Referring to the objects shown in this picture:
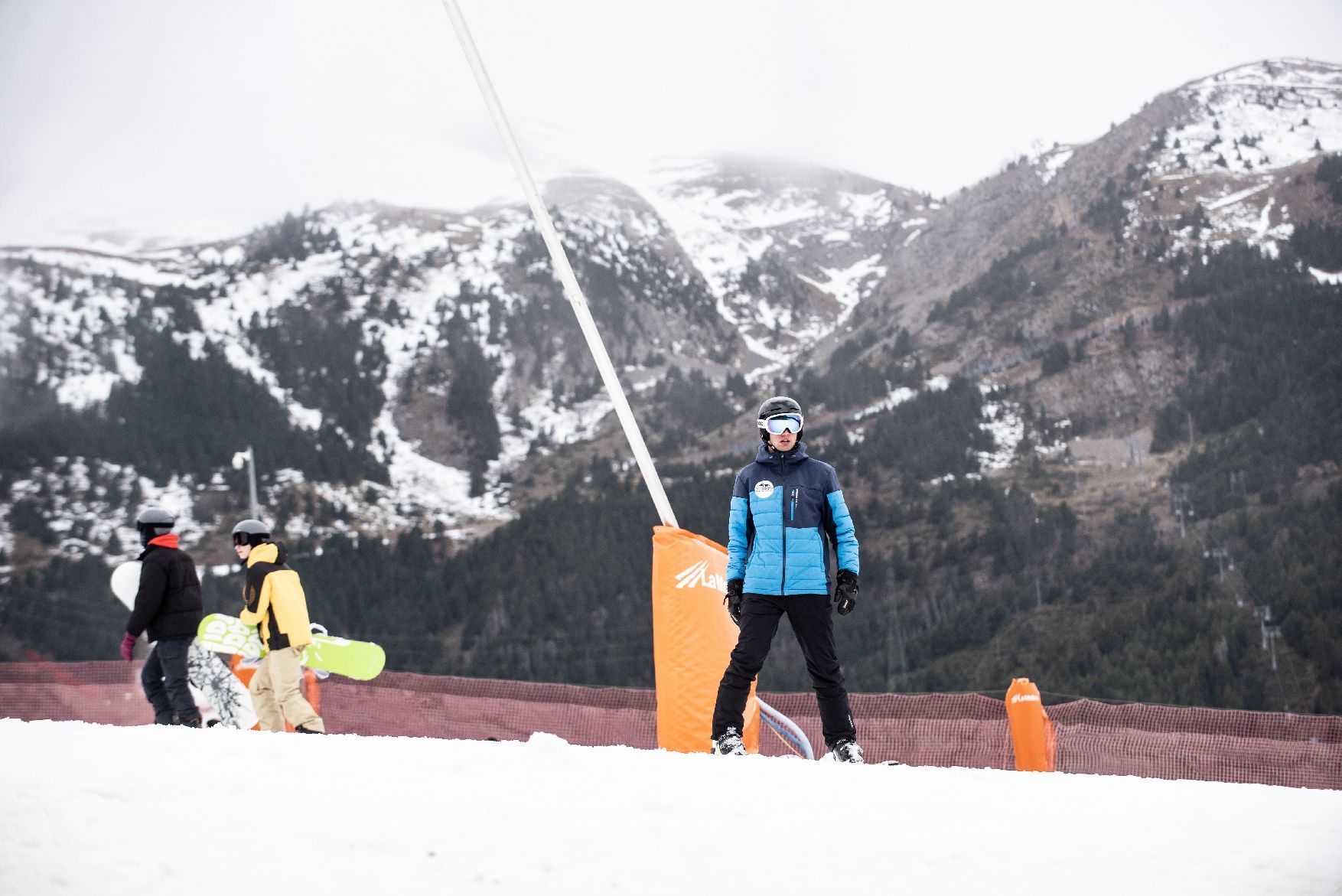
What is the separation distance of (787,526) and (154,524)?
413 centimetres

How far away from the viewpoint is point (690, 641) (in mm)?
6086

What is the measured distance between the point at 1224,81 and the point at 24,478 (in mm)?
129023

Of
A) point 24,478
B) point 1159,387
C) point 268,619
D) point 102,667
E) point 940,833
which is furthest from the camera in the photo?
point 24,478

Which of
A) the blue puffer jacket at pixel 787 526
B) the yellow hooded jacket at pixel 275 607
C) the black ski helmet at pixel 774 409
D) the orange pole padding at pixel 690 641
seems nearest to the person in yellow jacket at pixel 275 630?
the yellow hooded jacket at pixel 275 607

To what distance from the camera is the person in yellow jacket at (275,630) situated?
6.52 meters

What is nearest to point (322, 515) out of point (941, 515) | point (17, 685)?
Answer: point (941, 515)

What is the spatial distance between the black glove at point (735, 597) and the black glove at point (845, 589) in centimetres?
44

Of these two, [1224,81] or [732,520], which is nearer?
[732,520]

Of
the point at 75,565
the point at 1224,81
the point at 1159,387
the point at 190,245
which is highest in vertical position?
the point at 1224,81

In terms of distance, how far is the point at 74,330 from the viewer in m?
111

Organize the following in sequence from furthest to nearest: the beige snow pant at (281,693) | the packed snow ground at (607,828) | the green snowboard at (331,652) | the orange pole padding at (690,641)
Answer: the green snowboard at (331,652) → the beige snow pant at (281,693) → the orange pole padding at (690,641) → the packed snow ground at (607,828)

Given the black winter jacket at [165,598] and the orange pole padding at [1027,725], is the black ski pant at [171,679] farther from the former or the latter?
the orange pole padding at [1027,725]

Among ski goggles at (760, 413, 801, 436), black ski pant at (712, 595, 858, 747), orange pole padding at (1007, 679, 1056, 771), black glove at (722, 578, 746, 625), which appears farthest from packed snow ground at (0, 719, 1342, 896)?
orange pole padding at (1007, 679, 1056, 771)

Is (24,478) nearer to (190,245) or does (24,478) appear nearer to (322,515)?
(322,515)
